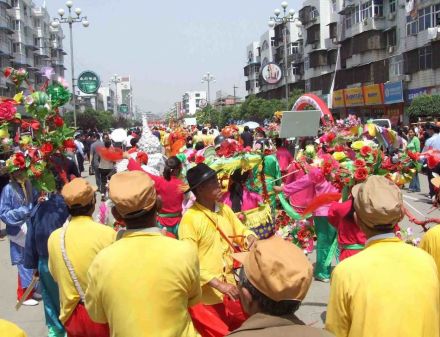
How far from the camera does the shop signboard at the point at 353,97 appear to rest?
148 ft

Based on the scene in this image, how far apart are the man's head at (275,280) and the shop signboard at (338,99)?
159 feet

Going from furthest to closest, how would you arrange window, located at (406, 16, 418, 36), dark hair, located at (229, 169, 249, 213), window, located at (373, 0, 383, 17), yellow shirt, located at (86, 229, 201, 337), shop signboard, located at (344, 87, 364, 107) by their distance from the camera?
shop signboard, located at (344, 87, 364, 107), window, located at (373, 0, 383, 17), window, located at (406, 16, 418, 36), dark hair, located at (229, 169, 249, 213), yellow shirt, located at (86, 229, 201, 337)

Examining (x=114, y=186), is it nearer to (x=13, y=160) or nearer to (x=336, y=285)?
(x=336, y=285)

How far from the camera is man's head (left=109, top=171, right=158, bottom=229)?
290 cm

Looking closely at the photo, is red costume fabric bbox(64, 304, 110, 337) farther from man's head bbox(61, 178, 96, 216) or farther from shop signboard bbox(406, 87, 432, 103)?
shop signboard bbox(406, 87, 432, 103)

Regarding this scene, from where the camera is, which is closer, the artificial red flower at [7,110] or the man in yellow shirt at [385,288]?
the man in yellow shirt at [385,288]

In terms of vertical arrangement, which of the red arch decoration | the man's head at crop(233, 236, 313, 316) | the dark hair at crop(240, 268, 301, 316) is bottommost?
the dark hair at crop(240, 268, 301, 316)

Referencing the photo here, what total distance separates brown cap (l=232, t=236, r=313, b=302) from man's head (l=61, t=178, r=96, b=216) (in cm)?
204

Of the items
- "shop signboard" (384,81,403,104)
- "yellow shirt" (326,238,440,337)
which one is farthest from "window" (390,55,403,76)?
"yellow shirt" (326,238,440,337)

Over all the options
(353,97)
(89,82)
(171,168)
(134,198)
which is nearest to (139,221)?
(134,198)

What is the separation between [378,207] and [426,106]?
97.1 feet

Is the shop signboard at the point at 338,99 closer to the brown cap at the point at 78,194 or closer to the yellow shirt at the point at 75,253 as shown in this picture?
the brown cap at the point at 78,194

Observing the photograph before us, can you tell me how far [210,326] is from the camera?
3.86 meters

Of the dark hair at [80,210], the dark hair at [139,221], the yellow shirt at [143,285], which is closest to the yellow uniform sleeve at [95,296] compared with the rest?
the yellow shirt at [143,285]
